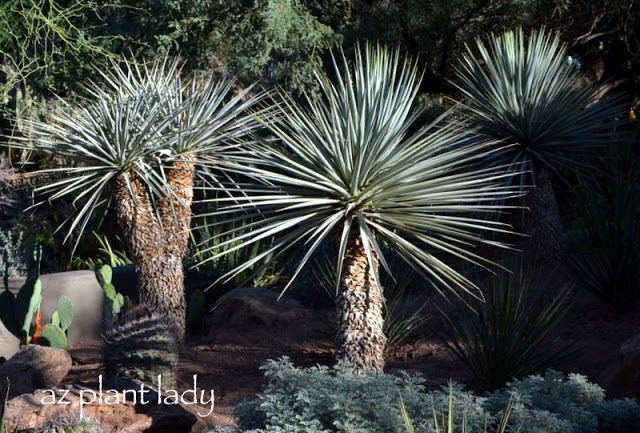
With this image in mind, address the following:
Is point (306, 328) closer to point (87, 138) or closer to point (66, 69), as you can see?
point (87, 138)

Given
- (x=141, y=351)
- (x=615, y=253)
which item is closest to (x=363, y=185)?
(x=141, y=351)

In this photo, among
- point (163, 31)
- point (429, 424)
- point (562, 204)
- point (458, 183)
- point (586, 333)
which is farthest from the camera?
point (562, 204)

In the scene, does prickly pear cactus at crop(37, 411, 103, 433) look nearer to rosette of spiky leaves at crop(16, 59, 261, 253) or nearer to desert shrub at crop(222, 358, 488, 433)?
desert shrub at crop(222, 358, 488, 433)

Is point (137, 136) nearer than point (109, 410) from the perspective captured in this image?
No

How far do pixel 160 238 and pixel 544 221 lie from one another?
4168mm

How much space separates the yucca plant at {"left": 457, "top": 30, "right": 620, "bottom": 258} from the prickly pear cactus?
480 cm

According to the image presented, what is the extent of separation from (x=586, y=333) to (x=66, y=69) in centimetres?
657

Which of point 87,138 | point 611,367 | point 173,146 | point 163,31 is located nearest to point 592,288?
point 611,367

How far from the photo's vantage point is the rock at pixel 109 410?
4602mm

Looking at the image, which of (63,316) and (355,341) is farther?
(63,316)

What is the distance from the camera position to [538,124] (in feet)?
25.7

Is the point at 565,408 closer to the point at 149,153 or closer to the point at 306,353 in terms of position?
the point at 306,353

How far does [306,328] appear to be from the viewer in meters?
7.53

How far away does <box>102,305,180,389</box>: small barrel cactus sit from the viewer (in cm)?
547
